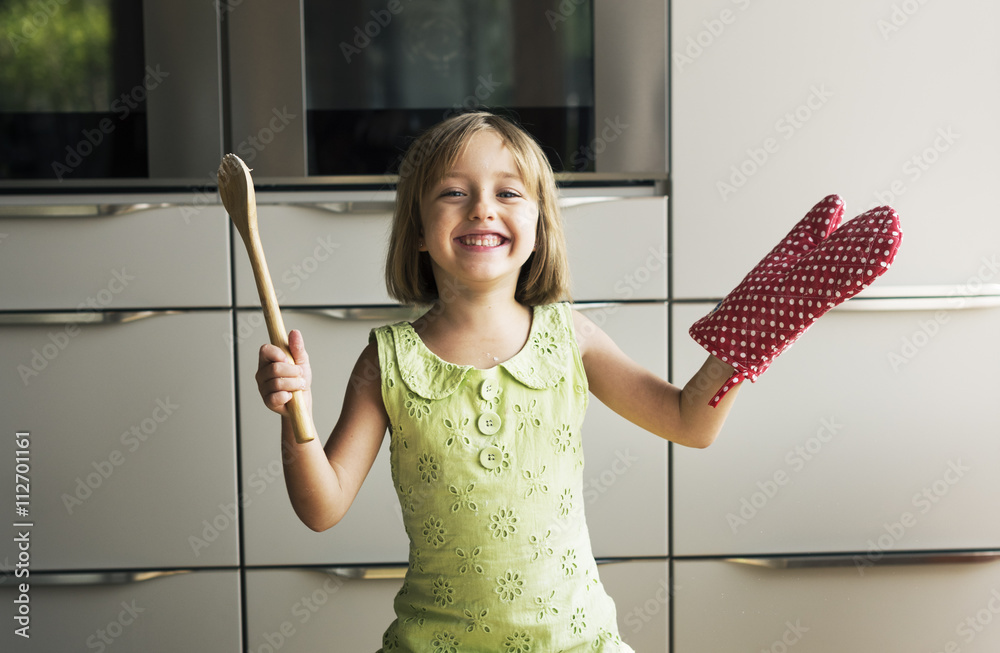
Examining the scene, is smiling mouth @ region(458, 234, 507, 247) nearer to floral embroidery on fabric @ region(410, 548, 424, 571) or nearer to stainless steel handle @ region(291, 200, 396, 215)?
floral embroidery on fabric @ region(410, 548, 424, 571)

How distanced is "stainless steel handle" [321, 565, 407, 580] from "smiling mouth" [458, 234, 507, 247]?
2.03 feet

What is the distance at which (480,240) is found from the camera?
0.74 metres

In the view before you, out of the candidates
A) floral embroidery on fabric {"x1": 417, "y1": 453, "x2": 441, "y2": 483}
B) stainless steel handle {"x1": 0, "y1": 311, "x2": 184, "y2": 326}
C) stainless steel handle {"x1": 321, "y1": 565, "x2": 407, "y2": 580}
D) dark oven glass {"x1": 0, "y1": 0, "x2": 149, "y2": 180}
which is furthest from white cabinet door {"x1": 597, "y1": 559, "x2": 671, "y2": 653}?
dark oven glass {"x1": 0, "y1": 0, "x2": 149, "y2": 180}

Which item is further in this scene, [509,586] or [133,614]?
[133,614]

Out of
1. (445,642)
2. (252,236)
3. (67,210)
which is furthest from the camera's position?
(67,210)

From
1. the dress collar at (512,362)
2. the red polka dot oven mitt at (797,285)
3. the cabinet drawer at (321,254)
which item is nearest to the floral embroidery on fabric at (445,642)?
the dress collar at (512,362)

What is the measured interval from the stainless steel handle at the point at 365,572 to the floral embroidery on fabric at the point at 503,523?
0.47 metres

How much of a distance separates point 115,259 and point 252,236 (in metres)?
0.65

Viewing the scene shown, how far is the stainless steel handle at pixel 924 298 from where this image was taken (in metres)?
1.14

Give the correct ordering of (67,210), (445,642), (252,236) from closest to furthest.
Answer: (252,236)
(445,642)
(67,210)

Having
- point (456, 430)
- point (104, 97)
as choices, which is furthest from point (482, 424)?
point (104, 97)

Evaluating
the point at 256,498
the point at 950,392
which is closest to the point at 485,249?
the point at 256,498

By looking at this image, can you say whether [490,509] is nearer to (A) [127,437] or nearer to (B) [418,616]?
(B) [418,616]

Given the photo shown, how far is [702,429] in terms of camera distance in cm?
78
